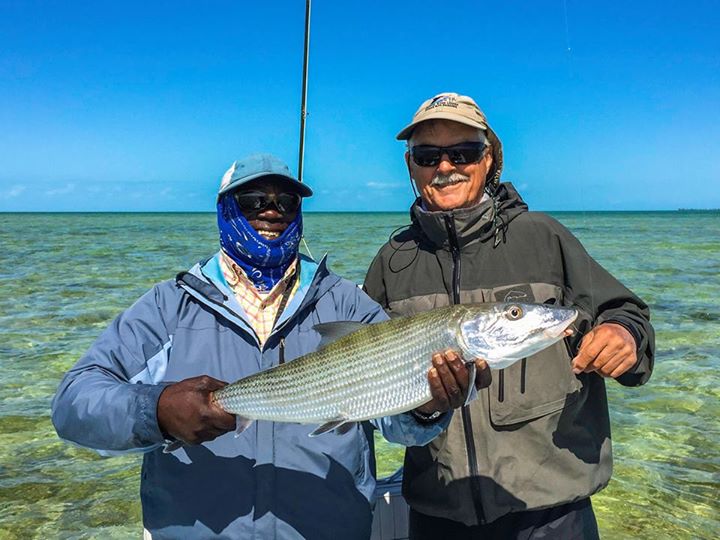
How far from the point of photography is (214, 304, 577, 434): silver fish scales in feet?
9.41

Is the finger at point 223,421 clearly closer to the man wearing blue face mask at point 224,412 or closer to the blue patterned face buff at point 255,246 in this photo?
the man wearing blue face mask at point 224,412

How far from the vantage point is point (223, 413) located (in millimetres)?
2650

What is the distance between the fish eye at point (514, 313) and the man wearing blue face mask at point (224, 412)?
1.16 ft

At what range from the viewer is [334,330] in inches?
117

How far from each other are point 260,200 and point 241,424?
→ 1.15 m

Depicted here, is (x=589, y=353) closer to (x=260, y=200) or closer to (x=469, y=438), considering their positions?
(x=469, y=438)

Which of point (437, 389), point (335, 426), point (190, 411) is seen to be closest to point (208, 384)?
point (190, 411)

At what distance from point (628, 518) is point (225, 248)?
4719 millimetres

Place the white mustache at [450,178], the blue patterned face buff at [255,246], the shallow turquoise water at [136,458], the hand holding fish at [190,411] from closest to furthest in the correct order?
the hand holding fish at [190,411]
the blue patterned face buff at [255,246]
the white mustache at [450,178]
the shallow turquoise water at [136,458]

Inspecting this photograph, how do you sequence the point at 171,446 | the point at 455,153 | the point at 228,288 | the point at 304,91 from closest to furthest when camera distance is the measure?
the point at 171,446, the point at 228,288, the point at 455,153, the point at 304,91

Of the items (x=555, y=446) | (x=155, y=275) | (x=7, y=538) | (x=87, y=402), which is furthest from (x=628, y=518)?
(x=155, y=275)

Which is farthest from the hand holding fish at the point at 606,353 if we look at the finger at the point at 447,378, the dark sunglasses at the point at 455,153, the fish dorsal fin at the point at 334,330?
the dark sunglasses at the point at 455,153

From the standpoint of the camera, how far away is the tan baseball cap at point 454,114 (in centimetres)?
349

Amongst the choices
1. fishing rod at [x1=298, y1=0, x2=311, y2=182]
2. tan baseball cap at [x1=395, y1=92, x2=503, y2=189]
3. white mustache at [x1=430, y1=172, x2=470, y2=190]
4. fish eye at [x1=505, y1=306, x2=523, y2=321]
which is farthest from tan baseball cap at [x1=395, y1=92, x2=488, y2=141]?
fishing rod at [x1=298, y1=0, x2=311, y2=182]
